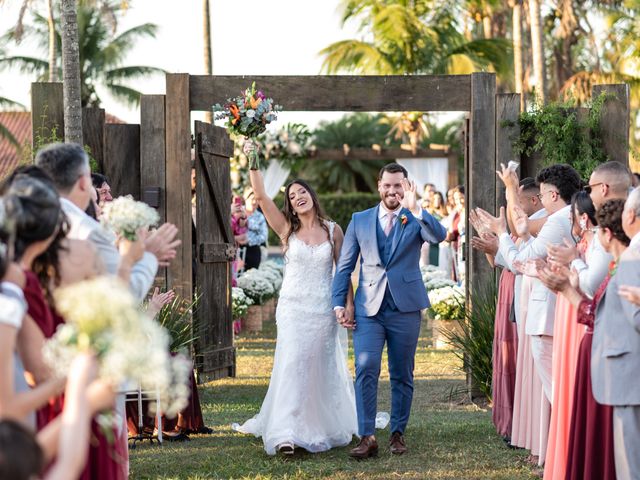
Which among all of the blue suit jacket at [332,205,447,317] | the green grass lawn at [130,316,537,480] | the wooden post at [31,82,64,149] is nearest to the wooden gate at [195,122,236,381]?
the green grass lawn at [130,316,537,480]

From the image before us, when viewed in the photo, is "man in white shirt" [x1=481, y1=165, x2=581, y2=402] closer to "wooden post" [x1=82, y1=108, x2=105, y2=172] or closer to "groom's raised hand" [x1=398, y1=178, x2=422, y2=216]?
"groom's raised hand" [x1=398, y1=178, x2=422, y2=216]

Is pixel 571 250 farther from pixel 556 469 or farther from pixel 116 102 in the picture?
pixel 116 102

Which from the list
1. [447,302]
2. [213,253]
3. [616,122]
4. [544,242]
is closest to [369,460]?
[544,242]

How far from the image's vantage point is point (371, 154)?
2966 centimetres

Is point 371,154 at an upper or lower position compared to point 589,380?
upper

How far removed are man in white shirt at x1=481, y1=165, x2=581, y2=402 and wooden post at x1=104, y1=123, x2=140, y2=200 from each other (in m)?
4.72

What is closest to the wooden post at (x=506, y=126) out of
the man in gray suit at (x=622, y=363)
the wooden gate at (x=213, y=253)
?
the wooden gate at (x=213, y=253)

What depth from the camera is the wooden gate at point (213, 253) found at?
422 inches

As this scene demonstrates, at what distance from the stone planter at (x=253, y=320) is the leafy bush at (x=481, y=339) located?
6.61 metres

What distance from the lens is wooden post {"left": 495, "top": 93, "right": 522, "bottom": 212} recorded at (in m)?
10.1

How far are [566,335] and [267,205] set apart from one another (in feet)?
9.09

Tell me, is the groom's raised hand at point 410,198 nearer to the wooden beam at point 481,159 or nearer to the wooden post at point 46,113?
the wooden beam at point 481,159

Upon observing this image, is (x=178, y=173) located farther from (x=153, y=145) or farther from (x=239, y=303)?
(x=239, y=303)

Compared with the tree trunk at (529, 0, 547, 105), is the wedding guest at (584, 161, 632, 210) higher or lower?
lower
